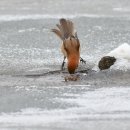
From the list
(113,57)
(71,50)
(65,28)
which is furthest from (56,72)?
(65,28)

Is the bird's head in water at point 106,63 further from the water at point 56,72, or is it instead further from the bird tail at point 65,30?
the bird tail at point 65,30

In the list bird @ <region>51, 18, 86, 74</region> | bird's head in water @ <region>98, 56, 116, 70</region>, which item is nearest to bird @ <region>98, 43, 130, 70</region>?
bird's head in water @ <region>98, 56, 116, 70</region>

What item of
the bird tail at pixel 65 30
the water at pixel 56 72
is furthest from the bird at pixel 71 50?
the water at pixel 56 72

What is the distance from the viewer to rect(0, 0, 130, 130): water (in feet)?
23.9

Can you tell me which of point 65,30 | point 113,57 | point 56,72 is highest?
point 65,30

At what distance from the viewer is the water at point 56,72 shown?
727 cm

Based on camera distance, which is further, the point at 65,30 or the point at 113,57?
the point at 65,30

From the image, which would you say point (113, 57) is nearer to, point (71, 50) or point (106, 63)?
point (106, 63)

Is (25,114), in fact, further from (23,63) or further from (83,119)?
(23,63)

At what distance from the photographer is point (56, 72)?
9.77 metres

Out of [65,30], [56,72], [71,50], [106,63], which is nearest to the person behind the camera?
[71,50]

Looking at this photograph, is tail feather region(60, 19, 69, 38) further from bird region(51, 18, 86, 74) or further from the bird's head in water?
the bird's head in water

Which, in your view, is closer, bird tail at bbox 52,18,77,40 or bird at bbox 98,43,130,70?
bird at bbox 98,43,130,70

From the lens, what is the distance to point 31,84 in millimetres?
8953
